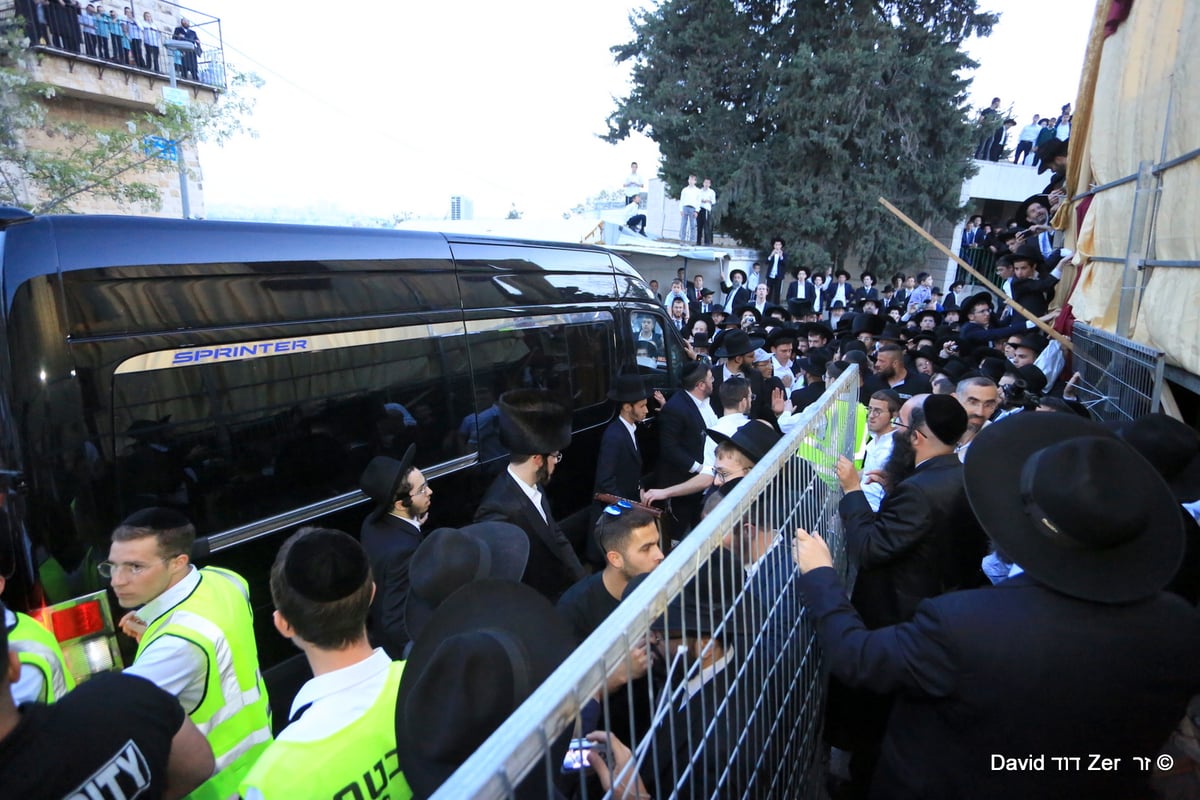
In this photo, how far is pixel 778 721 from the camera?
2188 mm

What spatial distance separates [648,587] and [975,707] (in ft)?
2.79

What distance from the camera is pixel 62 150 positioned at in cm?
1494

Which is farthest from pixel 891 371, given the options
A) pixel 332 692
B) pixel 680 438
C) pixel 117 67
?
pixel 117 67

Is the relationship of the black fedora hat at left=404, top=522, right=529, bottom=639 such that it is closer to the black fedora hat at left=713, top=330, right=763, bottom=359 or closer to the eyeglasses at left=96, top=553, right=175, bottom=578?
the eyeglasses at left=96, top=553, right=175, bottom=578

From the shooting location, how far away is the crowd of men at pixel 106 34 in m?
18.7

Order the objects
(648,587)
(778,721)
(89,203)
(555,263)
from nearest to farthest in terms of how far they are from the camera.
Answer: (648,587) → (778,721) → (555,263) → (89,203)

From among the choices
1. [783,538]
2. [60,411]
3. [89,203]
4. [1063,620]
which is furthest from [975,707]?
[89,203]

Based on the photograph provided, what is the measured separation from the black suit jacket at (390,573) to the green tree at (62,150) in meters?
13.6

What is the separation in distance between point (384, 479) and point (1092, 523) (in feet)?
8.42

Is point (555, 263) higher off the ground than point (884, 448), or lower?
higher

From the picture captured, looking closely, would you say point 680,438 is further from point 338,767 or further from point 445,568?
point 338,767

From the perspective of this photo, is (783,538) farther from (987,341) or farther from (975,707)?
(987,341)

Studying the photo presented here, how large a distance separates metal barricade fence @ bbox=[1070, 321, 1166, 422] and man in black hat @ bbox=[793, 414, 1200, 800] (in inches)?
111

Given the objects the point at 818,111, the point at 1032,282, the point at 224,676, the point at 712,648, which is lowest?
the point at 224,676
